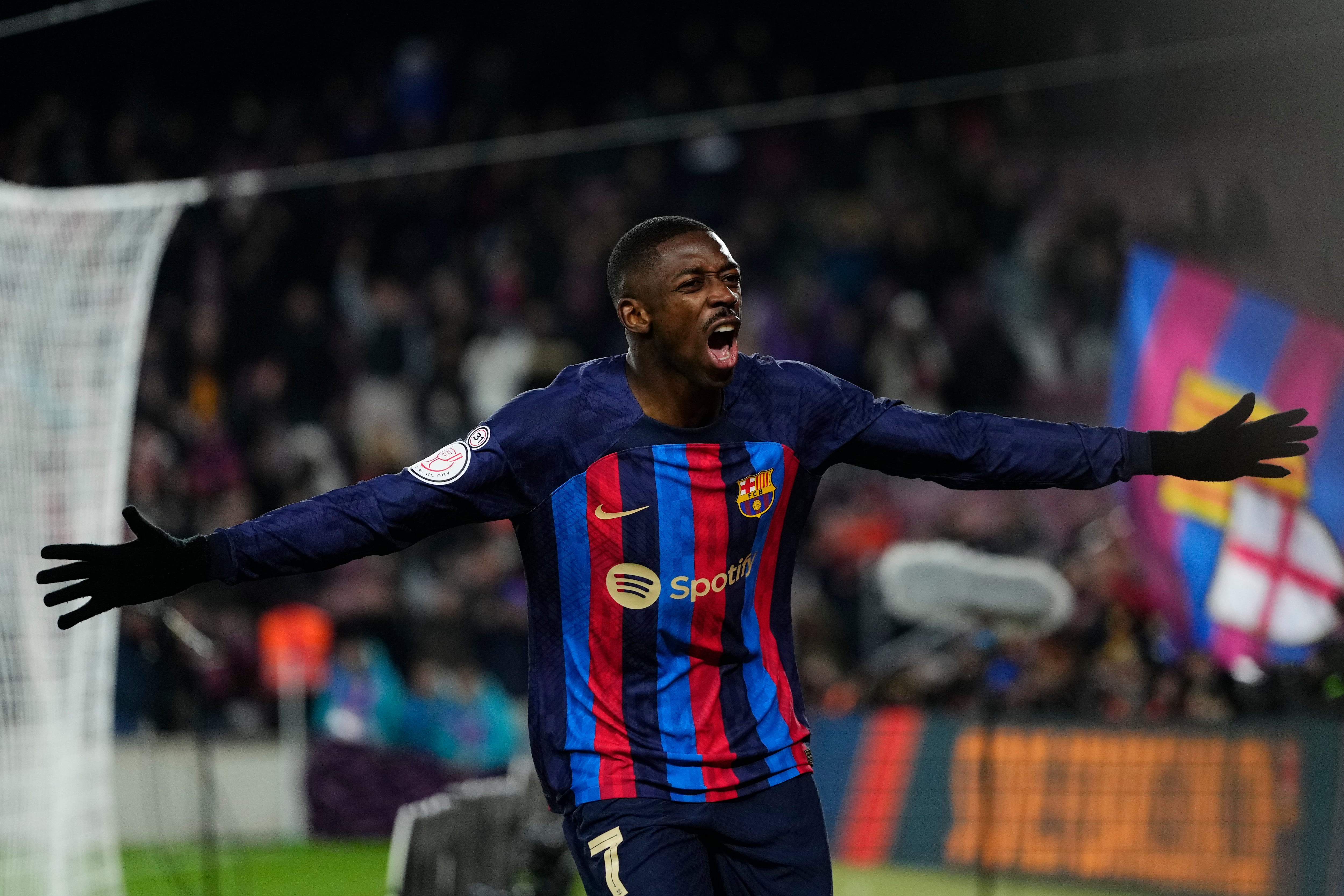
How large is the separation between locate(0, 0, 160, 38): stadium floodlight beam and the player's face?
3.95 metres

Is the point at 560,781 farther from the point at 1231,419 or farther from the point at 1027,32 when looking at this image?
the point at 1027,32

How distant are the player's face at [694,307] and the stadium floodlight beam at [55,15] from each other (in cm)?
395

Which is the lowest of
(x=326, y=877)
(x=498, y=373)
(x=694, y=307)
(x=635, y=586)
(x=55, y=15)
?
(x=326, y=877)

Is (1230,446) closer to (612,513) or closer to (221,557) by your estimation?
(612,513)

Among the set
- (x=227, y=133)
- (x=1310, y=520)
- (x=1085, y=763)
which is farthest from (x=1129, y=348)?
(x=227, y=133)

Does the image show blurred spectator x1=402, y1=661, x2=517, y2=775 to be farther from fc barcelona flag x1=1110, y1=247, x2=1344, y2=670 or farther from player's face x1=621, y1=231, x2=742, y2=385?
player's face x1=621, y1=231, x2=742, y2=385

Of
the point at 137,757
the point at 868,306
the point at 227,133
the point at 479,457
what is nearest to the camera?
the point at 479,457

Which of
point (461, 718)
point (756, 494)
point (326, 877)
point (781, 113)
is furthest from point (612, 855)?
point (461, 718)

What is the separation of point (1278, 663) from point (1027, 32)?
8.29m

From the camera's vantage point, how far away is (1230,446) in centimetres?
382

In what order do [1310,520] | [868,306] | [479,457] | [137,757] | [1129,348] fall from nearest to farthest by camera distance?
[479,457] < [1310,520] < [1129,348] < [137,757] < [868,306]

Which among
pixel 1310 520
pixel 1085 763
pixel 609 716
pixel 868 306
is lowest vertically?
pixel 1085 763

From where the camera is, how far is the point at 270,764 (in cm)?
1278

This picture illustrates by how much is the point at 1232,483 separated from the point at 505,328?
26.8ft
